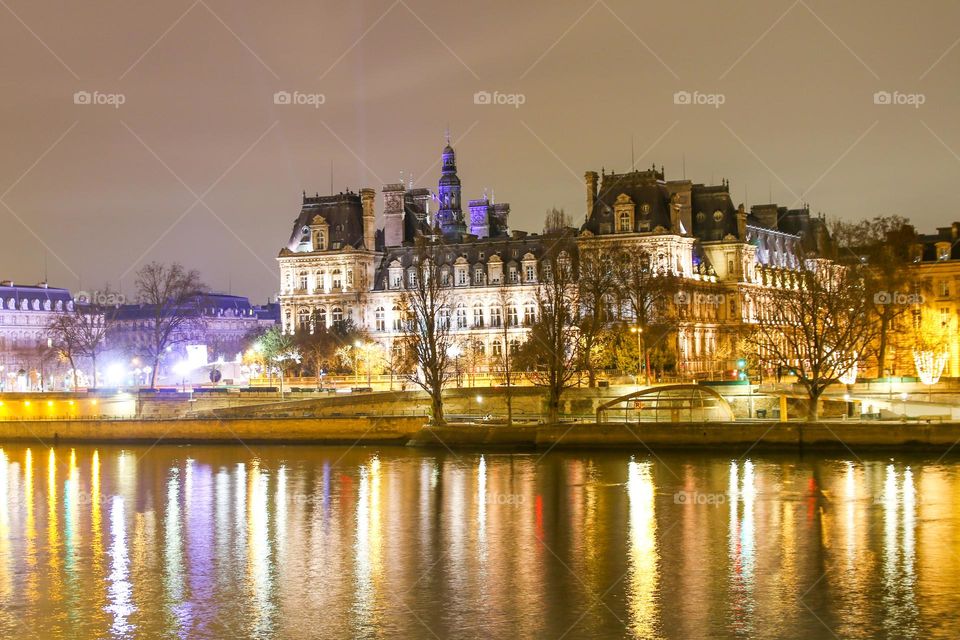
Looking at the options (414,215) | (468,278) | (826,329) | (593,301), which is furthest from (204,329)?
(826,329)

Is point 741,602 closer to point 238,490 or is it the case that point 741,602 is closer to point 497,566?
point 497,566

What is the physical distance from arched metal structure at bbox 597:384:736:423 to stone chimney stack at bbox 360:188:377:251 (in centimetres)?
4261

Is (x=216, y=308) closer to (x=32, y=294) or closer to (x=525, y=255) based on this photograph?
(x=32, y=294)

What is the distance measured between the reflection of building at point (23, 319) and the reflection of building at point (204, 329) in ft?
24.7

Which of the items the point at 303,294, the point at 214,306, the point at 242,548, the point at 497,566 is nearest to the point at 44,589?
the point at 242,548

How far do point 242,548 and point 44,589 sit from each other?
5.69 metres

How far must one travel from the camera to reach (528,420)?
6391 centimetres

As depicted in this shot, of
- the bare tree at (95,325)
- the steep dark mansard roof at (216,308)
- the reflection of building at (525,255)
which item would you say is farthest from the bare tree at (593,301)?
the steep dark mansard roof at (216,308)

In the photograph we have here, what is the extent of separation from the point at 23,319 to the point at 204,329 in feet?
87.6

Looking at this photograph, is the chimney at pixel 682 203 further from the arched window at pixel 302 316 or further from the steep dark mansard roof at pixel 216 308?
the steep dark mansard roof at pixel 216 308

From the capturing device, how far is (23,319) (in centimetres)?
14925

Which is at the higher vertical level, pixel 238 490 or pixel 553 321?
pixel 553 321

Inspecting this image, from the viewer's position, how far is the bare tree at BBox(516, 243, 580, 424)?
62312mm

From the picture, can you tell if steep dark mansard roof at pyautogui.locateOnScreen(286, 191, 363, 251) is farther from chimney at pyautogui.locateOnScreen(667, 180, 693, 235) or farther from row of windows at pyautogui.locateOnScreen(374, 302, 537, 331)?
chimney at pyautogui.locateOnScreen(667, 180, 693, 235)
